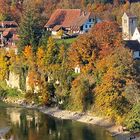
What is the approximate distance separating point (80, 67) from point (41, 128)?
32.1 feet

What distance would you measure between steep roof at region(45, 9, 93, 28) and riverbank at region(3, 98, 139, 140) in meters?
19.9

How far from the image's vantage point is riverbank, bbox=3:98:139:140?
157ft

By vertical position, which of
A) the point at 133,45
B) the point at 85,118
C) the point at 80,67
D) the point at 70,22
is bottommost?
the point at 85,118

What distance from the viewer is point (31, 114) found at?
5603 centimetres

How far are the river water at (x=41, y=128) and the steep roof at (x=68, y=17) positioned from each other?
2318 cm

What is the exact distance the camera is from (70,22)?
256 ft

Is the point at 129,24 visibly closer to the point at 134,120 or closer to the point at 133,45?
the point at 133,45

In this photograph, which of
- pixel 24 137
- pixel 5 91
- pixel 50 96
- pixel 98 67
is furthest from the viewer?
pixel 5 91

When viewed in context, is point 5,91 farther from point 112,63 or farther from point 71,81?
point 112,63

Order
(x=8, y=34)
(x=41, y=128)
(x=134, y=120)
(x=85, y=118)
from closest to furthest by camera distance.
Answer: (x=134, y=120) → (x=41, y=128) → (x=85, y=118) → (x=8, y=34)

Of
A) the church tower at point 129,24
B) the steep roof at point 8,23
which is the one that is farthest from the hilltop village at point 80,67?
the steep roof at point 8,23

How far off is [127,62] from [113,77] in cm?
193

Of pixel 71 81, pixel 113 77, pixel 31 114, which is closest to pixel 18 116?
pixel 31 114

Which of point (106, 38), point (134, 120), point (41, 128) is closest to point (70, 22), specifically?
point (106, 38)
